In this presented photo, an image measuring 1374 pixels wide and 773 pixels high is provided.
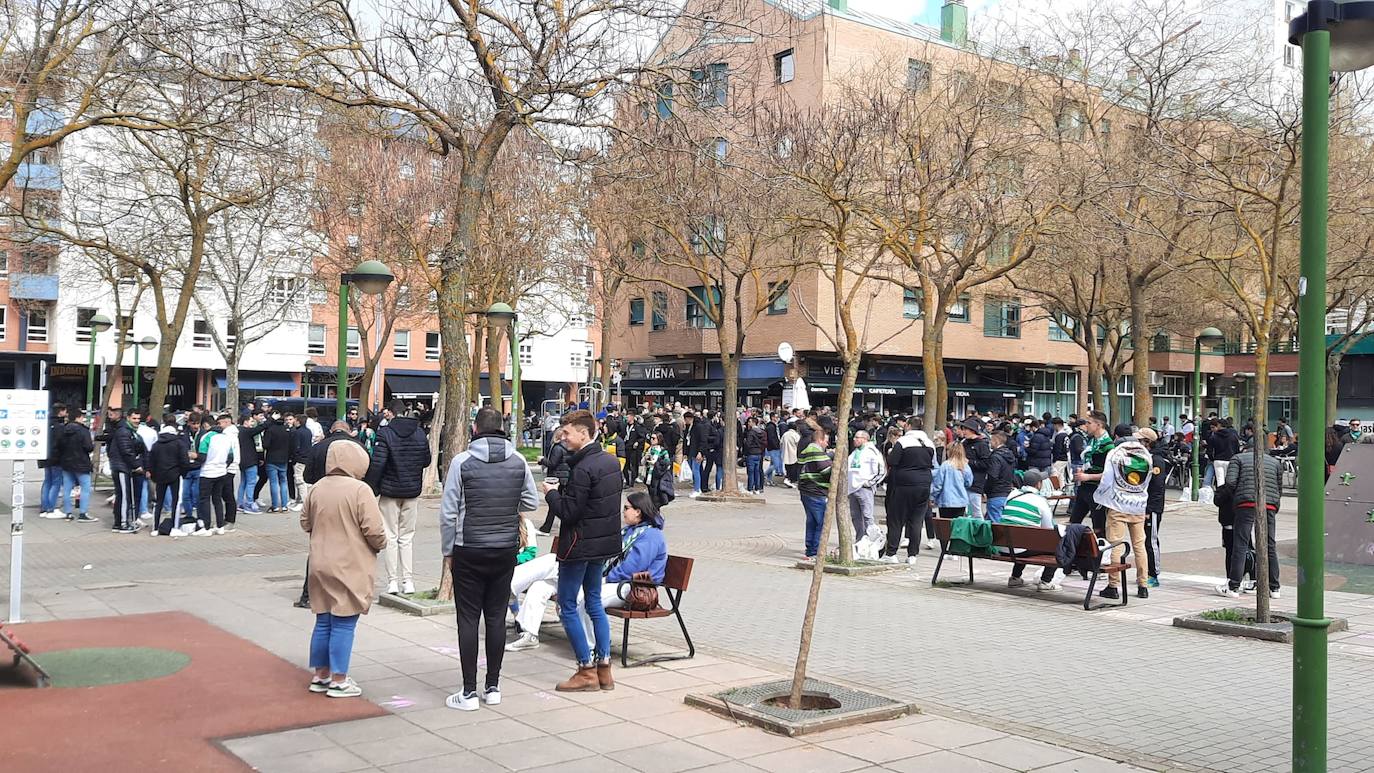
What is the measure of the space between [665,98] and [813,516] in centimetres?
540

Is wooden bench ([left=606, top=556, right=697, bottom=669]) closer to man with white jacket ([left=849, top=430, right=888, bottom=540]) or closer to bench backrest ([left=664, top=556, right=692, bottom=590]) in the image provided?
bench backrest ([left=664, top=556, right=692, bottom=590])

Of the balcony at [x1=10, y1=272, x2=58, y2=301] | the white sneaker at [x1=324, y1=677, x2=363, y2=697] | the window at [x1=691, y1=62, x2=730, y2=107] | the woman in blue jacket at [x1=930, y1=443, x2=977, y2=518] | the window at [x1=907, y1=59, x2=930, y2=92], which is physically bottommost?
the white sneaker at [x1=324, y1=677, x2=363, y2=697]

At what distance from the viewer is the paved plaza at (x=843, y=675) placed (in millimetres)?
6035

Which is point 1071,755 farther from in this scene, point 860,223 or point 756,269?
point 756,269

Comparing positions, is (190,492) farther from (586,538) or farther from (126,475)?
(586,538)

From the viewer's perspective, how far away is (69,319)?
53875mm

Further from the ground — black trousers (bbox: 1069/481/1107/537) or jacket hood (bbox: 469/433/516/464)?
jacket hood (bbox: 469/433/516/464)

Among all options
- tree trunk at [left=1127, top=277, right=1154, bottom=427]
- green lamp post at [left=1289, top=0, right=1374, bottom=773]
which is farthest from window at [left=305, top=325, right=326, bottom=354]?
green lamp post at [left=1289, top=0, right=1374, bottom=773]

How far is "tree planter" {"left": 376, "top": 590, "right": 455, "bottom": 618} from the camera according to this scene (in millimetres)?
10211

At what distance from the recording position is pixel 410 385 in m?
62.8

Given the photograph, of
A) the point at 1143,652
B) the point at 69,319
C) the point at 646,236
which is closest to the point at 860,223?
the point at 646,236

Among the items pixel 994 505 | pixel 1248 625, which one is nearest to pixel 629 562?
pixel 1248 625

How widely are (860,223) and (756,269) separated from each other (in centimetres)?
283

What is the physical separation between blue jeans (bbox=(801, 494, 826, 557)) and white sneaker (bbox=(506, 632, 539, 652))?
5246mm
